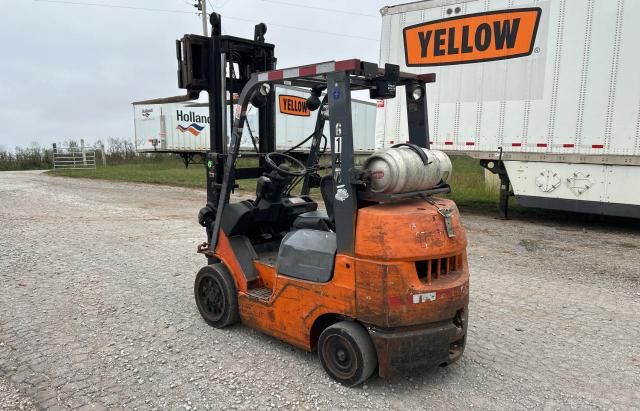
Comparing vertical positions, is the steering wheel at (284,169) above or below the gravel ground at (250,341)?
above

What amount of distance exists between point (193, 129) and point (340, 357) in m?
24.7

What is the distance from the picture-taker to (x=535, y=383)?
380cm

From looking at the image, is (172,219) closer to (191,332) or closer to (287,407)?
(191,332)

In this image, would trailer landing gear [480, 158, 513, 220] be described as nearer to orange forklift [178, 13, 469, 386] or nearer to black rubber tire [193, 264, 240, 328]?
orange forklift [178, 13, 469, 386]

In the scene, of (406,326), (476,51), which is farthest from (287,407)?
(476,51)

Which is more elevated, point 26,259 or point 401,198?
point 401,198

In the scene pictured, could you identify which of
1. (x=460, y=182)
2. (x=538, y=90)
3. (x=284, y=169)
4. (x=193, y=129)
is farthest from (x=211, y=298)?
(x=193, y=129)

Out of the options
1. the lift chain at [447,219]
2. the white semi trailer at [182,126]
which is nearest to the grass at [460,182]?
the lift chain at [447,219]

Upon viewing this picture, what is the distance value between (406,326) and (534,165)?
7.83 meters

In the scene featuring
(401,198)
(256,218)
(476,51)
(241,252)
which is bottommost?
(241,252)

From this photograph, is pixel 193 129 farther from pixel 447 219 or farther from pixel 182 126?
pixel 447 219

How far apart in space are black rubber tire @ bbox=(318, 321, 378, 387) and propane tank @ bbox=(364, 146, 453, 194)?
1045mm

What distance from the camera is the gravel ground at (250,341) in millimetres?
3602

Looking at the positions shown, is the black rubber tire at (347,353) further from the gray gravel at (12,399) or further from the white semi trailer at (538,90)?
the white semi trailer at (538,90)
